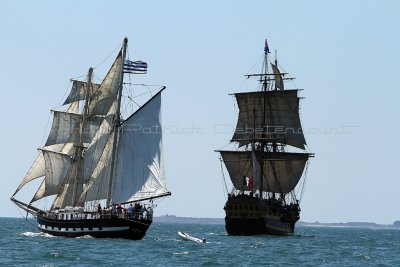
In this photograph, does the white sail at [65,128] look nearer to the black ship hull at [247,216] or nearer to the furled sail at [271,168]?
the black ship hull at [247,216]

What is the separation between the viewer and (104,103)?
87562mm

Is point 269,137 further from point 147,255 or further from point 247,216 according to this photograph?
point 147,255

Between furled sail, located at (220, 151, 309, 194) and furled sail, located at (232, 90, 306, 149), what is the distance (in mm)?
2349

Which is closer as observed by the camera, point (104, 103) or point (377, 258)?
point (377, 258)

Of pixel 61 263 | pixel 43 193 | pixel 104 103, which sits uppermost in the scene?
pixel 104 103

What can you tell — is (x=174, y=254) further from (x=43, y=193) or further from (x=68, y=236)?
(x=43, y=193)

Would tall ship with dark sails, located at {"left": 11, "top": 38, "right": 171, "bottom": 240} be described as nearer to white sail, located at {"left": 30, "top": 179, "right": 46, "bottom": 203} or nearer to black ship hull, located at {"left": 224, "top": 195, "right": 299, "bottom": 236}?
white sail, located at {"left": 30, "top": 179, "right": 46, "bottom": 203}

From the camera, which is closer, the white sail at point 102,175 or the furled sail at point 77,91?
the white sail at point 102,175

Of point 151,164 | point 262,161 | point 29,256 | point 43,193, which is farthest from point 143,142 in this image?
point 262,161

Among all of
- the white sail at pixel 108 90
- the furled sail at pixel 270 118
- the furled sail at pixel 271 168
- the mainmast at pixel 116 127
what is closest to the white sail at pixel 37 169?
the white sail at pixel 108 90

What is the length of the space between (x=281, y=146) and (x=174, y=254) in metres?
70.9

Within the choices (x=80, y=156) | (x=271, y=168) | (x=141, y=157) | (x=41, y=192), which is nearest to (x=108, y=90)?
(x=141, y=157)

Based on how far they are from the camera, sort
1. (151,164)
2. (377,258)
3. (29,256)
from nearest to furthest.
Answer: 1. (29,256)
2. (377,258)
3. (151,164)

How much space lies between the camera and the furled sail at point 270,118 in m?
135
